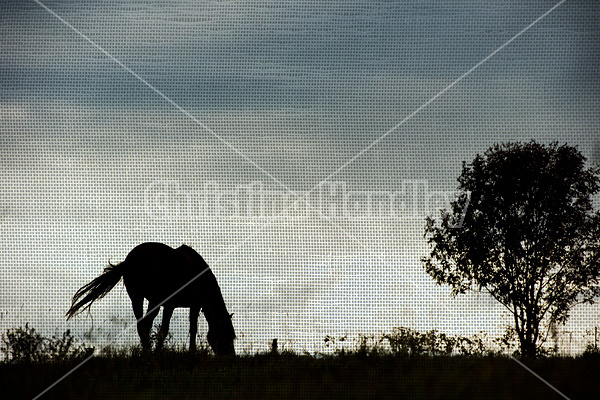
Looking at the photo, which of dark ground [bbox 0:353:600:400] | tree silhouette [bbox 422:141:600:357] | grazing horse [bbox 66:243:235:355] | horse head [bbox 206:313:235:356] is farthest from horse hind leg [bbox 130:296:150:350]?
tree silhouette [bbox 422:141:600:357]

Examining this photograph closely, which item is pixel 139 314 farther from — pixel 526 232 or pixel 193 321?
pixel 526 232

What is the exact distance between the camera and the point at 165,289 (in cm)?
1014

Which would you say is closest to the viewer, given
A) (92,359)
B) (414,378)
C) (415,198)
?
(414,378)

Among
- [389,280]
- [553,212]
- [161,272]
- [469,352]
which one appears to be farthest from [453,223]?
[161,272]

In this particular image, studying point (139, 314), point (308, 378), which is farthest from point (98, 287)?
point (308, 378)

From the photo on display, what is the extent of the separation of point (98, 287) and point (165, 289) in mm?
1083

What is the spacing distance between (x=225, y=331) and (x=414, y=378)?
467 centimetres

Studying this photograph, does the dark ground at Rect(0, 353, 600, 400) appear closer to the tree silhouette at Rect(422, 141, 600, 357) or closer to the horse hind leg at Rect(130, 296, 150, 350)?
the horse hind leg at Rect(130, 296, 150, 350)

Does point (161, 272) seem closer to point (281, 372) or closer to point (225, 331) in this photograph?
point (225, 331)

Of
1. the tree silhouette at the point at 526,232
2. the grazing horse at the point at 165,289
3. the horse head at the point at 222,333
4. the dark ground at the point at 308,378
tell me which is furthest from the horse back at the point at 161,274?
the tree silhouette at the point at 526,232

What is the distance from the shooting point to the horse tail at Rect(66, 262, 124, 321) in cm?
929

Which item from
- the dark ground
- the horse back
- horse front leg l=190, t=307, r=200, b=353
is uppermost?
the horse back

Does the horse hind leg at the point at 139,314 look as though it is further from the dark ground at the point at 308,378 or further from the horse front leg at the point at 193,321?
the dark ground at the point at 308,378

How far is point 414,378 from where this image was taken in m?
6.49
